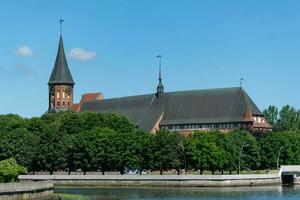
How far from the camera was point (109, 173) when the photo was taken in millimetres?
117562

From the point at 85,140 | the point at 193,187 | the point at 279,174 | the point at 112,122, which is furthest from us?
the point at 112,122

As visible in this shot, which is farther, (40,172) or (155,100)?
(155,100)

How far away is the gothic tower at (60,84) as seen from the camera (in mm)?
191000

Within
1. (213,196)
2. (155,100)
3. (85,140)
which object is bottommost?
(213,196)

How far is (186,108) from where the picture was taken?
6619 inches

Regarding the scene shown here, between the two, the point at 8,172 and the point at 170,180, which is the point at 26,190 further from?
the point at 170,180

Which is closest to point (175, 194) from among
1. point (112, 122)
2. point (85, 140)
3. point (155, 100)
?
point (85, 140)

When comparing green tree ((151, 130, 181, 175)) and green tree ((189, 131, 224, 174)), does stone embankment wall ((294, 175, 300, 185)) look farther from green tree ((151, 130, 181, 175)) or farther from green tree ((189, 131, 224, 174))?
green tree ((151, 130, 181, 175))

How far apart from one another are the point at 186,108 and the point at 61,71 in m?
42.4

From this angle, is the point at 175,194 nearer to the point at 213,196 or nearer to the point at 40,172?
the point at 213,196

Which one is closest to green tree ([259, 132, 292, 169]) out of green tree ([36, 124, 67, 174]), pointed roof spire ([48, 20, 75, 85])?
green tree ([36, 124, 67, 174])

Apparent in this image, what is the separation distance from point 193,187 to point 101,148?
77.1 ft

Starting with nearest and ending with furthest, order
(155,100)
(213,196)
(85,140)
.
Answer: (213,196)
(85,140)
(155,100)

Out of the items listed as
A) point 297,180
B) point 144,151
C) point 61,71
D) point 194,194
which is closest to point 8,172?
point 194,194
